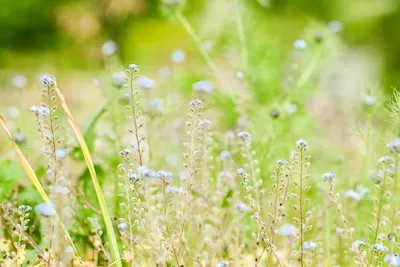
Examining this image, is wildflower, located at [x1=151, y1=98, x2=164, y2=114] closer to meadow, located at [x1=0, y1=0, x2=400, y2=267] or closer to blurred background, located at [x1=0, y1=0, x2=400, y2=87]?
meadow, located at [x1=0, y1=0, x2=400, y2=267]

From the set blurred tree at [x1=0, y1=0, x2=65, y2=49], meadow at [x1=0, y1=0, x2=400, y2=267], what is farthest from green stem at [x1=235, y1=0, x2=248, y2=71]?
blurred tree at [x1=0, y1=0, x2=65, y2=49]

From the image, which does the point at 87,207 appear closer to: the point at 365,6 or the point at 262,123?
the point at 262,123

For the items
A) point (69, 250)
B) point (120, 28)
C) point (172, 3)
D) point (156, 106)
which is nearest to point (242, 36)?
point (172, 3)

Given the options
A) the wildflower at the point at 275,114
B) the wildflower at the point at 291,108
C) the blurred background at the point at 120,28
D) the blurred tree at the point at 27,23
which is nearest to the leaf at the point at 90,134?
the wildflower at the point at 275,114

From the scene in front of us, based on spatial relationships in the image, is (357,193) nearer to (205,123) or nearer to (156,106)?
(205,123)

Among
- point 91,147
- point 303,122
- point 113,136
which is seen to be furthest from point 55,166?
point 303,122

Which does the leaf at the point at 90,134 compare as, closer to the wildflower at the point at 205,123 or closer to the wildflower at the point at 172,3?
the wildflower at the point at 205,123

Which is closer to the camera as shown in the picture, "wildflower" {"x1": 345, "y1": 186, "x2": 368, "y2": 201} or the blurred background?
"wildflower" {"x1": 345, "y1": 186, "x2": 368, "y2": 201}

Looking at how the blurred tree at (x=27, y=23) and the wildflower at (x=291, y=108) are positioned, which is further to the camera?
the blurred tree at (x=27, y=23)

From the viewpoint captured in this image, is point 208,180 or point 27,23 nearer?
point 208,180
